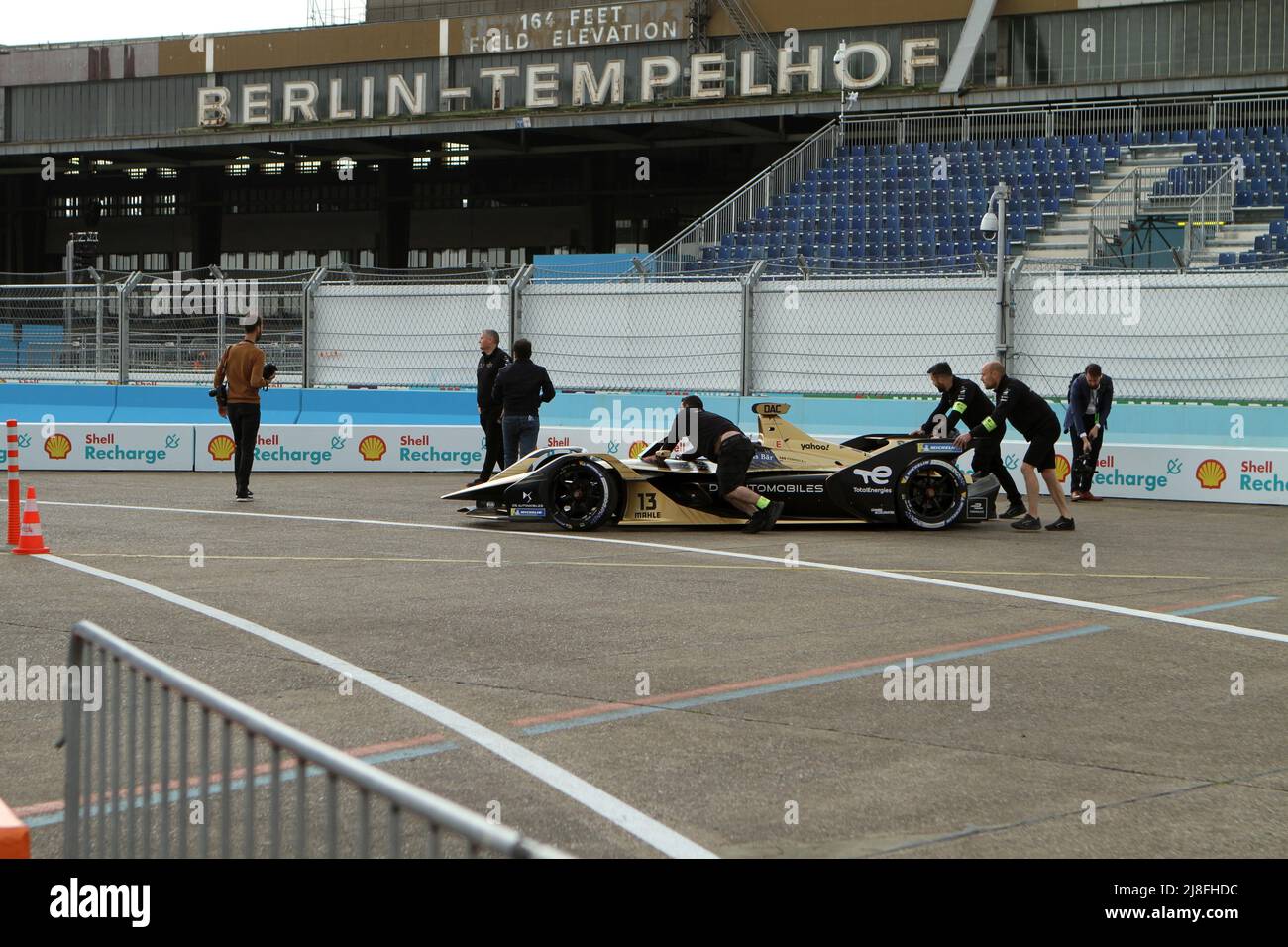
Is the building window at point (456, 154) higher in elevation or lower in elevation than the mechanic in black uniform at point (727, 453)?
higher

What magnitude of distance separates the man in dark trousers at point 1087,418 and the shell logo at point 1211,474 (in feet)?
4.09

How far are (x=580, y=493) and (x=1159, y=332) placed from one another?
9.52m

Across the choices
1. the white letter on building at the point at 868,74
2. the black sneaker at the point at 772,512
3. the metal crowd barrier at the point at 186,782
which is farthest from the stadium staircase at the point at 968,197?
the metal crowd barrier at the point at 186,782

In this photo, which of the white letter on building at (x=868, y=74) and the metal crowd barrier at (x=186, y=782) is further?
the white letter on building at (x=868, y=74)

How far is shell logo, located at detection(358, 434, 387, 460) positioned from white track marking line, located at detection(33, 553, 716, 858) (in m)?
12.3

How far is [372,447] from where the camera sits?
21.8m

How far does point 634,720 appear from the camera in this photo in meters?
6.57

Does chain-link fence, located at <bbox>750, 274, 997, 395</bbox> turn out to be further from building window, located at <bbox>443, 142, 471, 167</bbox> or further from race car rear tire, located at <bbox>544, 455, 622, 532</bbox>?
building window, located at <bbox>443, 142, 471, 167</bbox>

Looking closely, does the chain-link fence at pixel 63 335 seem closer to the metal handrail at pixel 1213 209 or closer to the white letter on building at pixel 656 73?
the metal handrail at pixel 1213 209

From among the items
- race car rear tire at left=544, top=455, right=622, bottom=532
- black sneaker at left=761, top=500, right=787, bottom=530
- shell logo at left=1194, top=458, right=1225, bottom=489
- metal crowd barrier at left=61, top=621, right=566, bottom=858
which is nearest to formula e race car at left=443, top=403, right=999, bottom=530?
race car rear tire at left=544, top=455, right=622, bottom=532

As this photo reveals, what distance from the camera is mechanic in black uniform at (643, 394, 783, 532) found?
13.5m

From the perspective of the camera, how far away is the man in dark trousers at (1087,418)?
1744 centimetres
